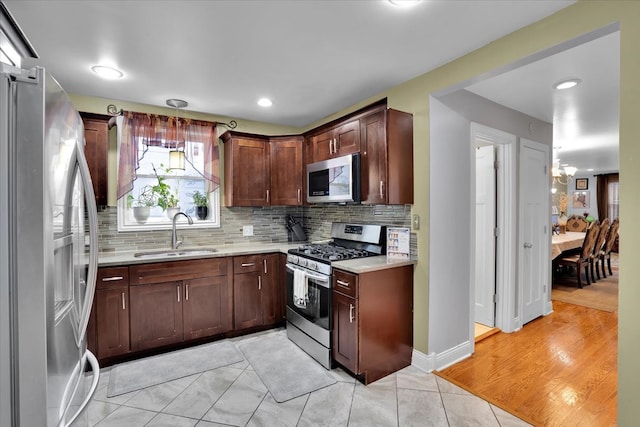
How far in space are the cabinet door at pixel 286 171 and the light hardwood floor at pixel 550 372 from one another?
7.57ft

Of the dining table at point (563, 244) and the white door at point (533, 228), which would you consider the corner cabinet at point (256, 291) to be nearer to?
the white door at point (533, 228)

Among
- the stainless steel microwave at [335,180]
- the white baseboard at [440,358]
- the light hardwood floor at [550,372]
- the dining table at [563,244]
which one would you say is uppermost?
the stainless steel microwave at [335,180]

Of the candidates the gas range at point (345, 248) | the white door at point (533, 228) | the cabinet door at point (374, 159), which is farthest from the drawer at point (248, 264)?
the white door at point (533, 228)

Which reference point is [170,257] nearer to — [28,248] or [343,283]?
[343,283]

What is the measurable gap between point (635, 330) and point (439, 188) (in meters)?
1.44

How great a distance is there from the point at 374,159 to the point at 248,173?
161 centimetres

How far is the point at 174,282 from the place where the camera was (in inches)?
115

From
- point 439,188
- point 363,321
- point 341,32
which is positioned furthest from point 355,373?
point 341,32

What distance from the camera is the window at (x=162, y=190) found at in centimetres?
330

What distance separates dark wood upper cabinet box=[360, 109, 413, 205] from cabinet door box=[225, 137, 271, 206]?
56.9 inches

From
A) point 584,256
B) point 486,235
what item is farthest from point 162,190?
point 584,256

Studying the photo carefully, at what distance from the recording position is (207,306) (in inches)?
122

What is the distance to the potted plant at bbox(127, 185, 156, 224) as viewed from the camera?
10.9 ft

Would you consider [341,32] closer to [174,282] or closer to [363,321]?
[363,321]
